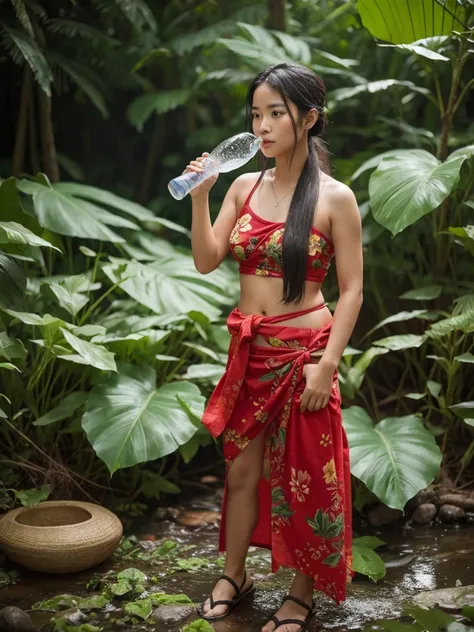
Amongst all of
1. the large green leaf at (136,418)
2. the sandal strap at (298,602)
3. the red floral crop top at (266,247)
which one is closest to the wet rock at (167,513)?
the large green leaf at (136,418)

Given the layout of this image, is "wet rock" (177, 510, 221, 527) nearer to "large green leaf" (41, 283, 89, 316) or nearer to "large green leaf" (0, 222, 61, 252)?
"large green leaf" (41, 283, 89, 316)

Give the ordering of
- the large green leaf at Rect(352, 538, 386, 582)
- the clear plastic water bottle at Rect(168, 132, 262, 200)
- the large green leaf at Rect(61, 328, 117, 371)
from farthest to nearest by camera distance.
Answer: the large green leaf at Rect(61, 328, 117, 371) < the large green leaf at Rect(352, 538, 386, 582) < the clear plastic water bottle at Rect(168, 132, 262, 200)

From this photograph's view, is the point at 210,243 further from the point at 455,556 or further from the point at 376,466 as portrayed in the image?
the point at 455,556

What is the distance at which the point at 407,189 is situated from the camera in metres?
3.15

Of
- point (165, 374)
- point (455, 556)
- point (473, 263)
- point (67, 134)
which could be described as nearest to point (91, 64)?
point (67, 134)

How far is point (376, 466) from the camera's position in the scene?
9.82 feet

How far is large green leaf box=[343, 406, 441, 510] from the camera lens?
2930mm

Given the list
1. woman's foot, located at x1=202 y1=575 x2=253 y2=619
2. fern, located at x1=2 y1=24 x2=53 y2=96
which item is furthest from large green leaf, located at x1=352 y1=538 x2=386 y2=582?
fern, located at x1=2 y1=24 x2=53 y2=96

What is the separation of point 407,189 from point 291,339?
106 cm

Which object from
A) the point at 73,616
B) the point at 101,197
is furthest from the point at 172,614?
the point at 101,197

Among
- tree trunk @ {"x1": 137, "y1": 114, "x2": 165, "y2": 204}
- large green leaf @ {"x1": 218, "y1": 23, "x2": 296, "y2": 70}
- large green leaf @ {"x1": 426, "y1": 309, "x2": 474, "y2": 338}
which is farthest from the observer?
tree trunk @ {"x1": 137, "y1": 114, "x2": 165, "y2": 204}

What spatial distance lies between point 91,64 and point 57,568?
119 inches

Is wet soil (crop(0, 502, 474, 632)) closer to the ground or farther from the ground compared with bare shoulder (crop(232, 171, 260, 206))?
closer to the ground

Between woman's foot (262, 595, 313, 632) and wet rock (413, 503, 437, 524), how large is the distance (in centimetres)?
107
